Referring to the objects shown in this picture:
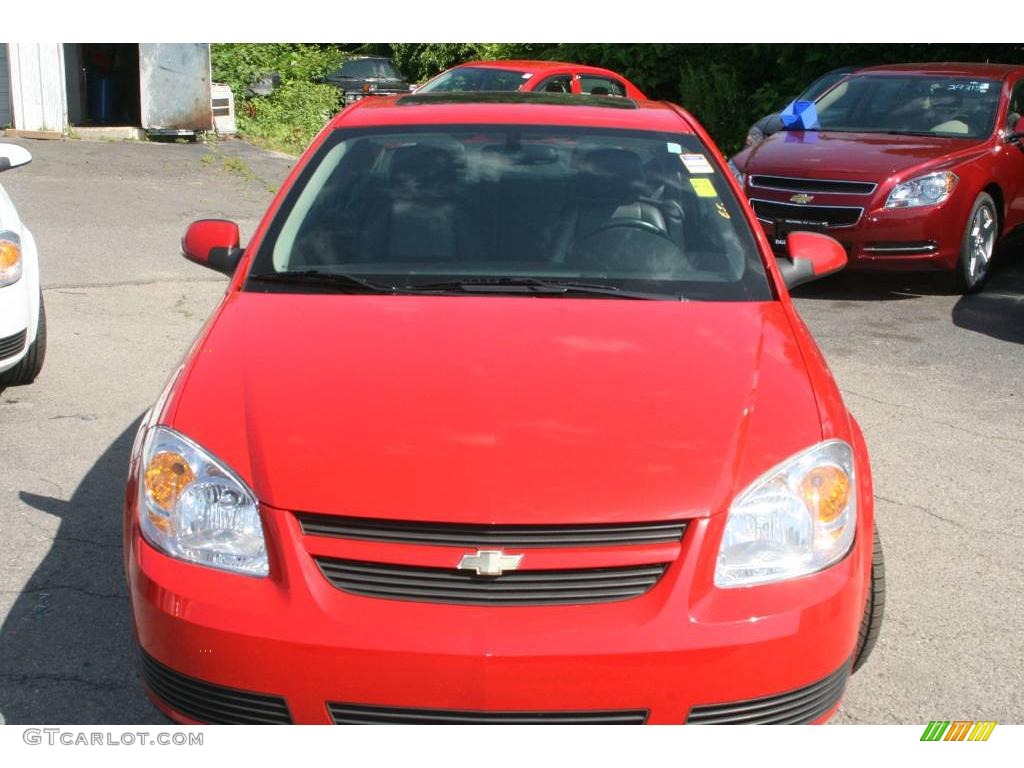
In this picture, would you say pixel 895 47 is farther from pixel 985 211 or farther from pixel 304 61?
pixel 304 61

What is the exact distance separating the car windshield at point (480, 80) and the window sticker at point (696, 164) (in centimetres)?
927

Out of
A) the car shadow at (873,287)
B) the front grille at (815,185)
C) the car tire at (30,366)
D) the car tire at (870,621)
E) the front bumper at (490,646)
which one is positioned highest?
the front bumper at (490,646)

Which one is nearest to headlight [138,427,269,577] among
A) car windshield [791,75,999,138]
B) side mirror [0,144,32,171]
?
side mirror [0,144,32,171]

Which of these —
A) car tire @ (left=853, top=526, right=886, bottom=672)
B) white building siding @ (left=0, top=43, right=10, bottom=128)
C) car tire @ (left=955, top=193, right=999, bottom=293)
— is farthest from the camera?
white building siding @ (left=0, top=43, right=10, bottom=128)

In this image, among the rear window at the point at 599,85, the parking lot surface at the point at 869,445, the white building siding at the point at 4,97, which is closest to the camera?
the parking lot surface at the point at 869,445

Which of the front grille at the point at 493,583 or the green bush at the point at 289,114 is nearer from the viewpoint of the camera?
the front grille at the point at 493,583

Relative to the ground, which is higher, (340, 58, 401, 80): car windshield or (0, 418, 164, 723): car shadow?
(0, 418, 164, 723): car shadow

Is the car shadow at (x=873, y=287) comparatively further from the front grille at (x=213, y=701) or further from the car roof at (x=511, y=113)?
the front grille at (x=213, y=701)

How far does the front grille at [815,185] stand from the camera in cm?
945

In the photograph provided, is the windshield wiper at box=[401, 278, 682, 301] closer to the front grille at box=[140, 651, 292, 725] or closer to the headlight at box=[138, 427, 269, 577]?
the headlight at box=[138, 427, 269, 577]

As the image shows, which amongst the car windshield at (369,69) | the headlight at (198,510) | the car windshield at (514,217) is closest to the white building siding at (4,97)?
the car windshield at (369,69)

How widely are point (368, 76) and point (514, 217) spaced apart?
24.1m

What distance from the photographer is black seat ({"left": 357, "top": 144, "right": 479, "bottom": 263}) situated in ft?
13.5

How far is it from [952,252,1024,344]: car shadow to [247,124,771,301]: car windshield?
194 inches
